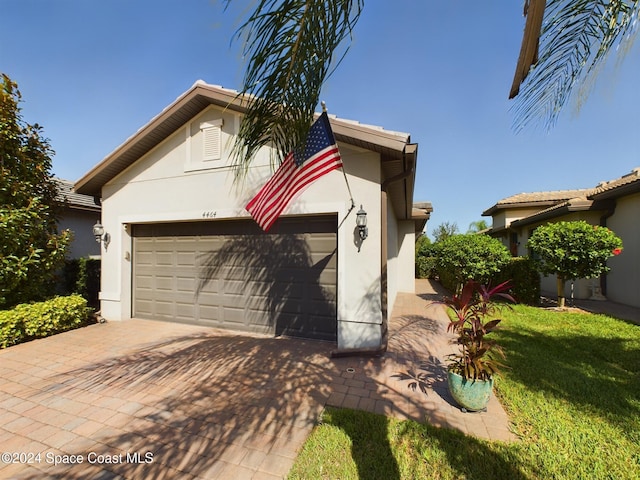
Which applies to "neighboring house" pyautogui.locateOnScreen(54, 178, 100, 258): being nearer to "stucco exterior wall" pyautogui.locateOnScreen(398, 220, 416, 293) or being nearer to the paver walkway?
the paver walkway

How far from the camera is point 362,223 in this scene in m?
5.28

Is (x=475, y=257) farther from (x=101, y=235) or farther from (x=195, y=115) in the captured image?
(x=101, y=235)

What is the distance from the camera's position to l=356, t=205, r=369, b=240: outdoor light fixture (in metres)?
5.27

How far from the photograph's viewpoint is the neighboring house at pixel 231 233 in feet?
17.9

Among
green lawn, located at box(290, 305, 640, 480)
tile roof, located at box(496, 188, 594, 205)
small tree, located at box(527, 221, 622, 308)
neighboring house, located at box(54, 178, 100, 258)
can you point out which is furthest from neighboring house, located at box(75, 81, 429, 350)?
tile roof, located at box(496, 188, 594, 205)

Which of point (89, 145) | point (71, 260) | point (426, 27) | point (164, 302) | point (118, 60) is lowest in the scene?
point (164, 302)

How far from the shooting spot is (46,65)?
650cm

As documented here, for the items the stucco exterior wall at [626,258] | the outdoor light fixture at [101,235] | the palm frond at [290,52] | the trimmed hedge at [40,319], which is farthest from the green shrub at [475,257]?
the trimmed hedge at [40,319]

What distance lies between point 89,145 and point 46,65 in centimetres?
264

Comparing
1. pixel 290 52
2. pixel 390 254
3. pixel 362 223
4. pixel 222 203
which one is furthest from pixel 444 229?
pixel 290 52

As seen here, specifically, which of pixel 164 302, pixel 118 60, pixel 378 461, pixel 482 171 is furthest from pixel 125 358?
pixel 482 171

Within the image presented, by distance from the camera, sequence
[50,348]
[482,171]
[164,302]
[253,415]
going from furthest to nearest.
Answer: [164,302] → [50,348] → [253,415] → [482,171]

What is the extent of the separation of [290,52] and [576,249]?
10615 millimetres

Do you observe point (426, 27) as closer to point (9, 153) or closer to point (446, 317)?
point (446, 317)
